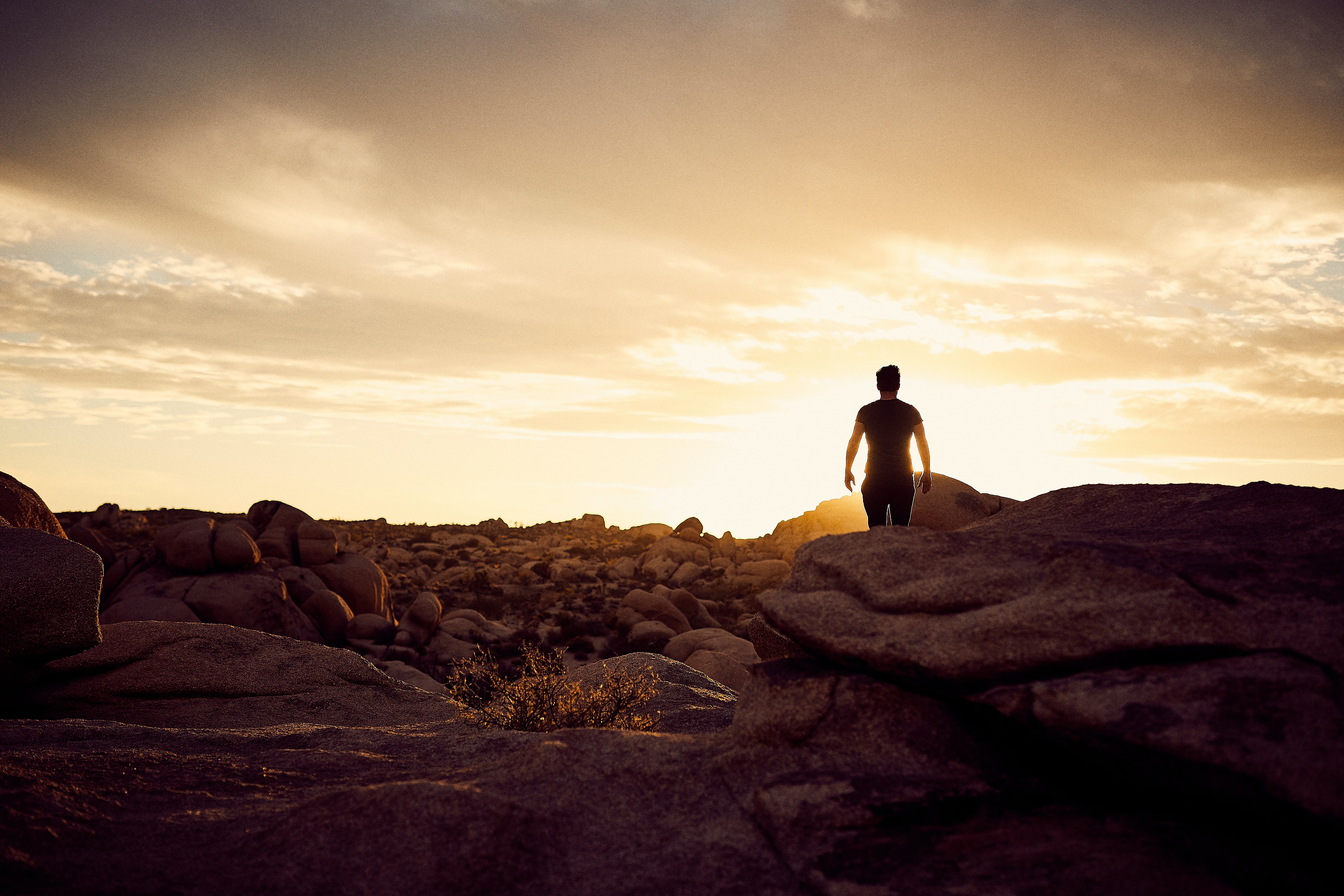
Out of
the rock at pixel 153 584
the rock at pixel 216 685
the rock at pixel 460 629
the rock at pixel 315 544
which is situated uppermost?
the rock at pixel 315 544

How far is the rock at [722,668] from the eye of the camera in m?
16.5

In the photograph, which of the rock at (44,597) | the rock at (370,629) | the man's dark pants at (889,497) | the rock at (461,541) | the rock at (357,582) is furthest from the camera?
the rock at (461,541)

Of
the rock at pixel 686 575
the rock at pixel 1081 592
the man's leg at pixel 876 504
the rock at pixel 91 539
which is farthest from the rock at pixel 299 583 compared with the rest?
the rock at pixel 1081 592

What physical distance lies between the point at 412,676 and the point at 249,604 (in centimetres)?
408

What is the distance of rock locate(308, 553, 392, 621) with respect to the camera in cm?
2261

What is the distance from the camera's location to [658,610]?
24.8m

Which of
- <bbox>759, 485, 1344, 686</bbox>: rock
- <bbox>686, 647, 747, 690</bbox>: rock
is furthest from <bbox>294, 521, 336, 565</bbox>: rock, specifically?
<bbox>759, 485, 1344, 686</bbox>: rock

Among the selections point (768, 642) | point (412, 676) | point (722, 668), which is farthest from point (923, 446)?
point (412, 676)

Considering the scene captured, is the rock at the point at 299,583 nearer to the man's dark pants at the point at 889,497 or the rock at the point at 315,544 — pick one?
the rock at the point at 315,544

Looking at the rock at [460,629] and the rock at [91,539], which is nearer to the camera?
the rock at [460,629]

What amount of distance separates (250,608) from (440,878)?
1603cm

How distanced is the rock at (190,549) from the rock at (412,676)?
4949 millimetres

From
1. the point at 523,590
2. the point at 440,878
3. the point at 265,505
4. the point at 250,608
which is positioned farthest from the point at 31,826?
the point at 523,590

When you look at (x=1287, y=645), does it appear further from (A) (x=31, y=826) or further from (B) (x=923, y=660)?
(A) (x=31, y=826)
